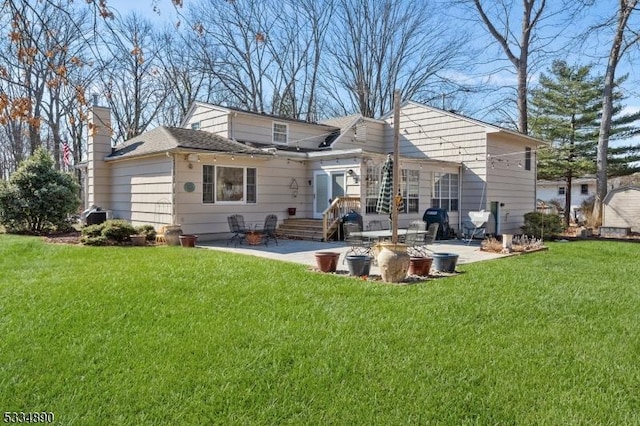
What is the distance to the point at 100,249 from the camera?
985 centimetres

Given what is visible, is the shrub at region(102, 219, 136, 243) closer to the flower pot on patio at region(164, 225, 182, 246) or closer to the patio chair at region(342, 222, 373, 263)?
the flower pot on patio at region(164, 225, 182, 246)

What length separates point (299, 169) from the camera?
15242 millimetres

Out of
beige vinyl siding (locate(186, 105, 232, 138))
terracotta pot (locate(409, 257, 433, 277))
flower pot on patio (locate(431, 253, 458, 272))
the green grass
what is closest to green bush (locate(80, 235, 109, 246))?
the green grass

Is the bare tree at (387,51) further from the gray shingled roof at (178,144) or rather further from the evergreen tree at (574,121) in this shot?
the gray shingled roof at (178,144)

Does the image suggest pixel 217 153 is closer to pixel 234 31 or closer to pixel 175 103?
pixel 234 31

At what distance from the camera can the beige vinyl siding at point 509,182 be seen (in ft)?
52.5

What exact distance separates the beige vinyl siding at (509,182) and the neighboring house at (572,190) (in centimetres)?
1461

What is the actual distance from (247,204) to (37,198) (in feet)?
21.4

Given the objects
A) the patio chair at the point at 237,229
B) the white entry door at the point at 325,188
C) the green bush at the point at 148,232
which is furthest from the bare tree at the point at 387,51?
the green bush at the point at 148,232

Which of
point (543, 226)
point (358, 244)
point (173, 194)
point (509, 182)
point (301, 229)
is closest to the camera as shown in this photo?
point (358, 244)

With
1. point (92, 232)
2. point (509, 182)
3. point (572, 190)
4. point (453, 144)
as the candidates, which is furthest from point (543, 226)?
point (572, 190)

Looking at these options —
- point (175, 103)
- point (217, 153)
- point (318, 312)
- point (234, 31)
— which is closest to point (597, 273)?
point (318, 312)

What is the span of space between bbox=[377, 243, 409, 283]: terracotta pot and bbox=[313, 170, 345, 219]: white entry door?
23.8 feet

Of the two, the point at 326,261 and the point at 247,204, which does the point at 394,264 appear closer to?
the point at 326,261
